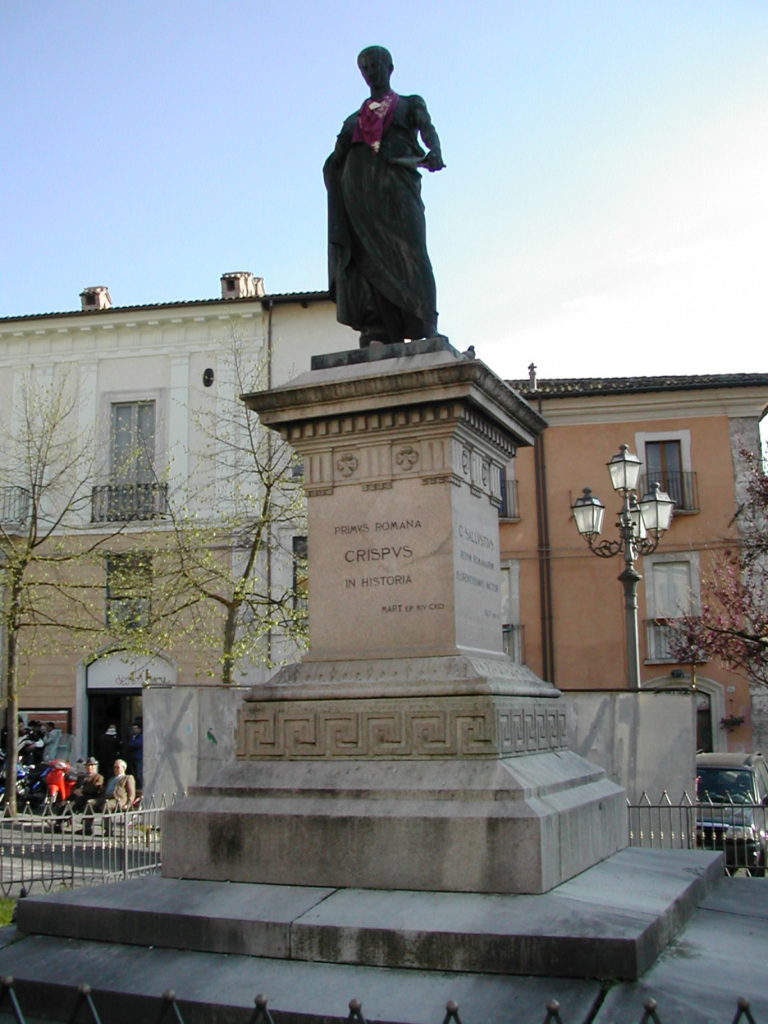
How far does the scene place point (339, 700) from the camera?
589cm

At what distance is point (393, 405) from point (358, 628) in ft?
4.25

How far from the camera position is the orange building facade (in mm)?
28656

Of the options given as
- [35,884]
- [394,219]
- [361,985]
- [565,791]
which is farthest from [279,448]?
[361,985]

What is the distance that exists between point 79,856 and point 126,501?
15226 millimetres

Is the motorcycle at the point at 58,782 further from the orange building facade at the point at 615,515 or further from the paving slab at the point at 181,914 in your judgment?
the paving slab at the point at 181,914

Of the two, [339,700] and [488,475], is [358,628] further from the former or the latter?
[488,475]

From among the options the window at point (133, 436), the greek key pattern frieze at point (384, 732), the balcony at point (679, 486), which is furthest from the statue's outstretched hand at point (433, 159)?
the balcony at point (679, 486)

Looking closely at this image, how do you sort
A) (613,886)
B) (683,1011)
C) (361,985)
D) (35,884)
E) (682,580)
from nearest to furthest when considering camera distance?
1. (683,1011)
2. (361,985)
3. (613,886)
4. (35,884)
5. (682,580)

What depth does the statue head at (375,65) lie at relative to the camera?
696 centimetres

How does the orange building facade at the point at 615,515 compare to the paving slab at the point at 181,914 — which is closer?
the paving slab at the point at 181,914

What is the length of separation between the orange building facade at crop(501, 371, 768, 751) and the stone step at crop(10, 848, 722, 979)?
23.4 metres

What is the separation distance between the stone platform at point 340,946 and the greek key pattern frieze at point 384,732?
0.75 metres

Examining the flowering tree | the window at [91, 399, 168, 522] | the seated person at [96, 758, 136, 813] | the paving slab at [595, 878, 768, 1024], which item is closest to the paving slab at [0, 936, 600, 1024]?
the paving slab at [595, 878, 768, 1024]

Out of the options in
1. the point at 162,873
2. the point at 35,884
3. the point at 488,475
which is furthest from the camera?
the point at 35,884
